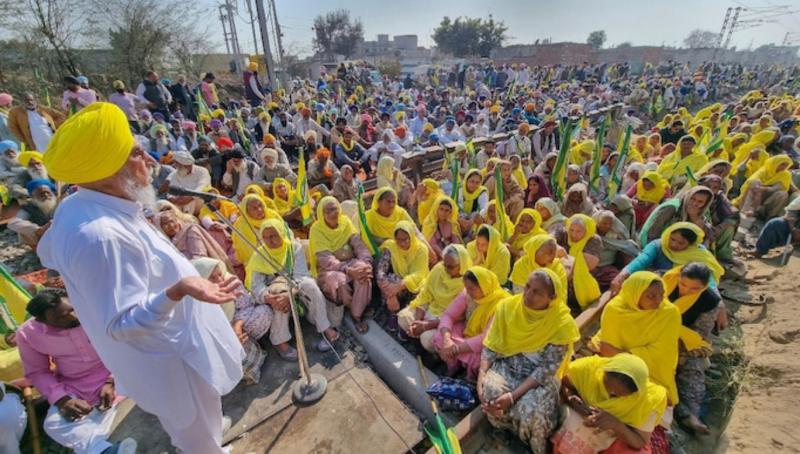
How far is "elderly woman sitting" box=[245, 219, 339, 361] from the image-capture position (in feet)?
11.9

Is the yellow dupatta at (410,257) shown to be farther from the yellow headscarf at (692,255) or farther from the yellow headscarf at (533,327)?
the yellow headscarf at (692,255)

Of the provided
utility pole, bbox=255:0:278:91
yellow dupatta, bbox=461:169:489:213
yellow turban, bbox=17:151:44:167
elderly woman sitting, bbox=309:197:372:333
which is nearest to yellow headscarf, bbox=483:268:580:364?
elderly woman sitting, bbox=309:197:372:333

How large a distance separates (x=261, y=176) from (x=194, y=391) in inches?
209

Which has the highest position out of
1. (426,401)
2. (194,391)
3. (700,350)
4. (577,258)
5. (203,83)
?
(203,83)

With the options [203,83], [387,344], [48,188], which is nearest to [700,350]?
[387,344]

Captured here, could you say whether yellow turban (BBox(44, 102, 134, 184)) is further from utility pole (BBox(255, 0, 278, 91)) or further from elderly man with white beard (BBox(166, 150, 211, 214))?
utility pole (BBox(255, 0, 278, 91))

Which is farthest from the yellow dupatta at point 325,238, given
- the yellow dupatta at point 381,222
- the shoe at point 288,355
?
the shoe at point 288,355

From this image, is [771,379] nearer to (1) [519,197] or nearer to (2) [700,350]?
(2) [700,350]

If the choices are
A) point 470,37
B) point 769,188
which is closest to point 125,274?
point 769,188

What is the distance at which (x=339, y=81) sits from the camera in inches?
855

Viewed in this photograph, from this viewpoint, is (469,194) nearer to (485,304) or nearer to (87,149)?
(485,304)

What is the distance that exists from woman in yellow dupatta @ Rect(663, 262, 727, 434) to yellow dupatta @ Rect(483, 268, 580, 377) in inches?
46.7

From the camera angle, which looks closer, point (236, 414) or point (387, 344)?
point (236, 414)

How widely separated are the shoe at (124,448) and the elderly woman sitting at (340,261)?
199 centimetres
